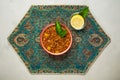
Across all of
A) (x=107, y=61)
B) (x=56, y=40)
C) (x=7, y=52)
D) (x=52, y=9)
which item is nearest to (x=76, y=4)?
(x=52, y=9)

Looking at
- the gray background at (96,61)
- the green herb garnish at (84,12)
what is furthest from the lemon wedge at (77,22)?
the gray background at (96,61)

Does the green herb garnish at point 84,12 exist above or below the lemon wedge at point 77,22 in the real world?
above

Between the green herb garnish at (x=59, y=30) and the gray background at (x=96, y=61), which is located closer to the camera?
the green herb garnish at (x=59, y=30)

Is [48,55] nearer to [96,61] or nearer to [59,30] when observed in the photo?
[59,30]

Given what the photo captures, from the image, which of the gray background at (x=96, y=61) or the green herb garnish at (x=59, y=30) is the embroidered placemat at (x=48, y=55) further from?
the green herb garnish at (x=59, y=30)
